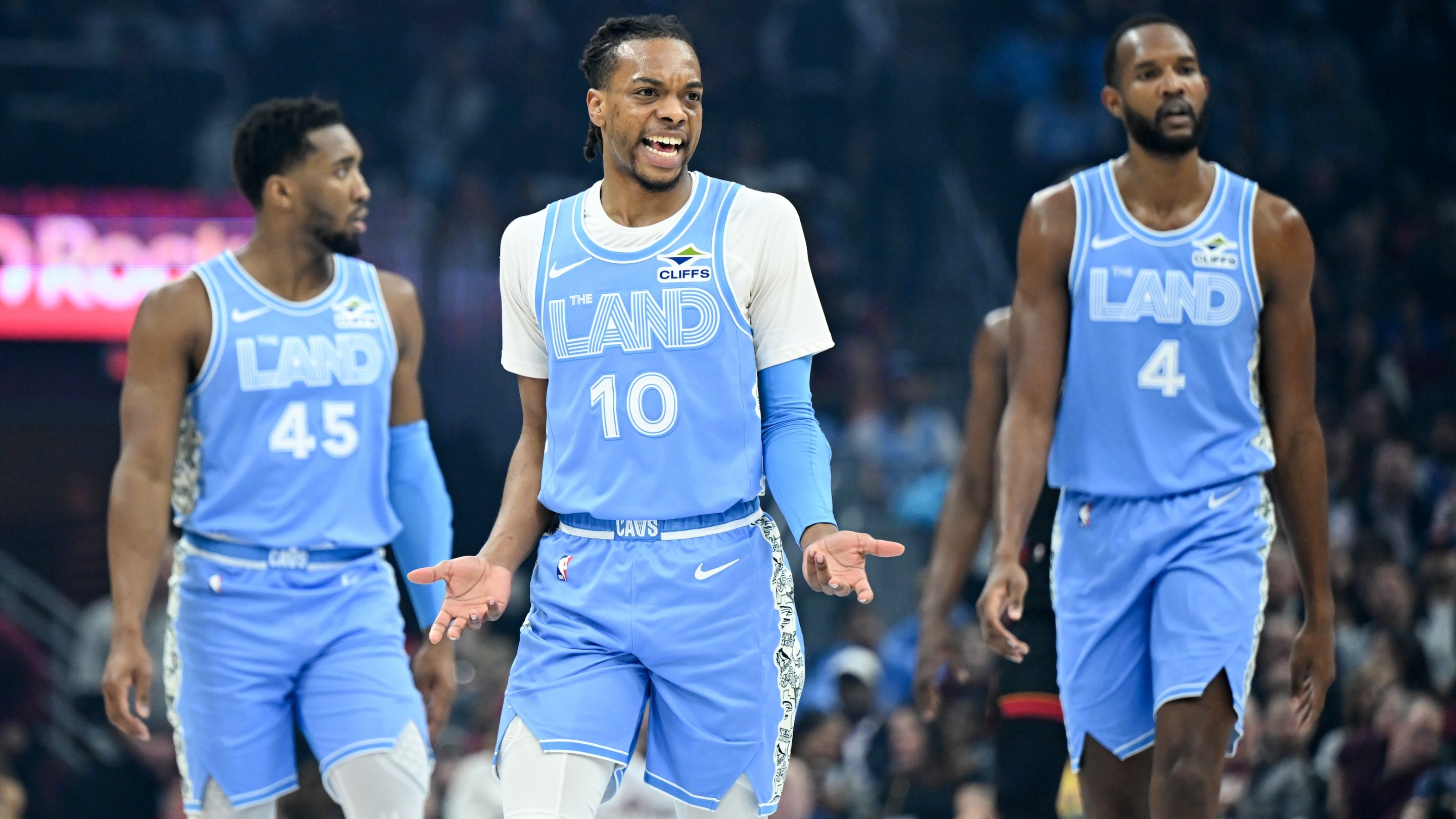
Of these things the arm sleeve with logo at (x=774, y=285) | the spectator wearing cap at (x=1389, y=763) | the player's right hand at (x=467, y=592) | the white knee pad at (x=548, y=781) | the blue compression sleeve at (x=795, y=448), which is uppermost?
the arm sleeve with logo at (x=774, y=285)

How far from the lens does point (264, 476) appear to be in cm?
478

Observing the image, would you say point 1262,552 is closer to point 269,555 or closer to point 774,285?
point 774,285

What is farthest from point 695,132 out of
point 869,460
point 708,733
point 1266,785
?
point 869,460

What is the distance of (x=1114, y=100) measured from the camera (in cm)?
488

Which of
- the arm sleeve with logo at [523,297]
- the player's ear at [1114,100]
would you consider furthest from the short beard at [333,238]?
the player's ear at [1114,100]

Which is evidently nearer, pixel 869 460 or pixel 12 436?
pixel 869 460

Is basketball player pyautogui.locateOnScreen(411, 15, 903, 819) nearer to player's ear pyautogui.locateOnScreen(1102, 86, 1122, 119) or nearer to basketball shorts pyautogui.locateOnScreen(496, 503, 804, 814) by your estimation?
basketball shorts pyautogui.locateOnScreen(496, 503, 804, 814)

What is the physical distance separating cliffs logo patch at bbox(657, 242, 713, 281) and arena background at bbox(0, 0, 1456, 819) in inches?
229

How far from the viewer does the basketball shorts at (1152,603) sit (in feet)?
14.6

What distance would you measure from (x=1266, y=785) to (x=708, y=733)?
4.45m

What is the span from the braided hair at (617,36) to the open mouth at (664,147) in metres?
0.14

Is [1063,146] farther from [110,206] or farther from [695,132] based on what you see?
[695,132]

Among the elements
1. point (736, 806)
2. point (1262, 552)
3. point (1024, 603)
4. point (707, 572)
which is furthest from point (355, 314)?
point (1262, 552)

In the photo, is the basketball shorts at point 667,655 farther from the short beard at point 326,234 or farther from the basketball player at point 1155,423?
the short beard at point 326,234
